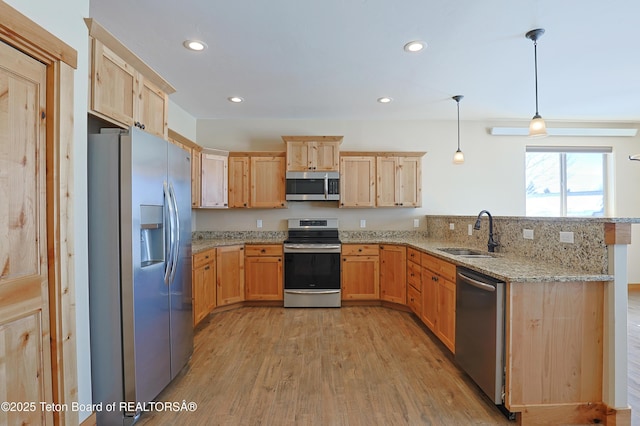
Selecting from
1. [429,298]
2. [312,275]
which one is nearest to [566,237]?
[429,298]

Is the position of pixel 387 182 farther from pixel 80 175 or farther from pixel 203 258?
pixel 80 175

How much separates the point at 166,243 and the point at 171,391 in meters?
1.09

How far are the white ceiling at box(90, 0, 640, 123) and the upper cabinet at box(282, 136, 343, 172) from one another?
50 centimetres

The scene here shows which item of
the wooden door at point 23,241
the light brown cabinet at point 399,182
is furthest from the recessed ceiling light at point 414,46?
the wooden door at point 23,241

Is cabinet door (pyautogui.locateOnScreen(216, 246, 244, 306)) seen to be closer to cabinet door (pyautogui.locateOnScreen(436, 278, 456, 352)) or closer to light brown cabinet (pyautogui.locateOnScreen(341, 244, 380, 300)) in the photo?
light brown cabinet (pyautogui.locateOnScreen(341, 244, 380, 300))

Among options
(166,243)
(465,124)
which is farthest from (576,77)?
(166,243)

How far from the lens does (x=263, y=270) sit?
390 cm

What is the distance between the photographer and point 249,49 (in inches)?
98.3

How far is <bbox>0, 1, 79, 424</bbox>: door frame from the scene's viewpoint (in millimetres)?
1420

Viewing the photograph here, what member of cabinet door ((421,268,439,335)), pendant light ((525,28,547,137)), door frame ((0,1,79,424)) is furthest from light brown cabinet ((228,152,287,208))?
pendant light ((525,28,547,137))

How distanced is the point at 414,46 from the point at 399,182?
2.04m

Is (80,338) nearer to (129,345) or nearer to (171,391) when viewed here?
(129,345)

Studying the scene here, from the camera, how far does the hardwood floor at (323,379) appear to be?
181 centimetres

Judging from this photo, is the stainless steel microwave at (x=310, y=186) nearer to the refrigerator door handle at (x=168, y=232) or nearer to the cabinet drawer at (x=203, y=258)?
the cabinet drawer at (x=203, y=258)
